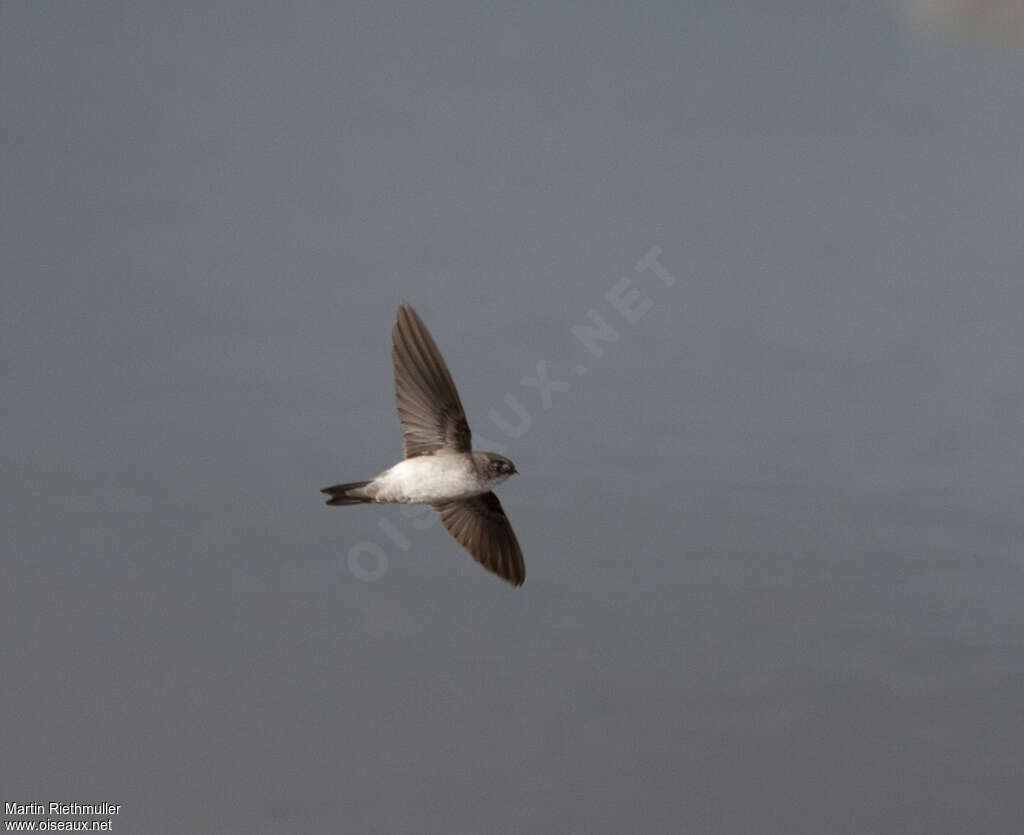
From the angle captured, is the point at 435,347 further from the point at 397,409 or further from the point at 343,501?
the point at 343,501

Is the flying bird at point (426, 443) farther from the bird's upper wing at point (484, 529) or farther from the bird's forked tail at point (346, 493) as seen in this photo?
the bird's upper wing at point (484, 529)

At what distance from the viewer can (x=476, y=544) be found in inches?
275

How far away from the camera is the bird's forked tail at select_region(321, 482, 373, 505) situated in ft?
20.6

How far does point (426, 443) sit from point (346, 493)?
56 cm

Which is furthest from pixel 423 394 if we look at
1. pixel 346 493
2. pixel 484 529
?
pixel 484 529

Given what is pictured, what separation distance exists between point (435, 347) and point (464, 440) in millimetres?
567

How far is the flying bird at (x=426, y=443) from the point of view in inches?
252

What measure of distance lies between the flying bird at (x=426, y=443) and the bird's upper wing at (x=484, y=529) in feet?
1.31

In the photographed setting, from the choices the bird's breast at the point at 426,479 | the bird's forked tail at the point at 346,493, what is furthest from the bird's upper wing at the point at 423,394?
the bird's forked tail at the point at 346,493

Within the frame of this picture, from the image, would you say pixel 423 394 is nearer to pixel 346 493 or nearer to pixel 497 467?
pixel 497 467

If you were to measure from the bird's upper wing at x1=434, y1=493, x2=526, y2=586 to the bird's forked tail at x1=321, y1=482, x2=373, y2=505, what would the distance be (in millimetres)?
758

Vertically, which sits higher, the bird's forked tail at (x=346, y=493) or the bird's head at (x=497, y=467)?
the bird's head at (x=497, y=467)

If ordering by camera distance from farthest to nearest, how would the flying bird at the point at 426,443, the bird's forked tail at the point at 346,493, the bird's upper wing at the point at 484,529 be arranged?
the bird's upper wing at the point at 484,529
the flying bird at the point at 426,443
the bird's forked tail at the point at 346,493

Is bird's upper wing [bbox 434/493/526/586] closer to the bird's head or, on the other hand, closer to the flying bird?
the flying bird
